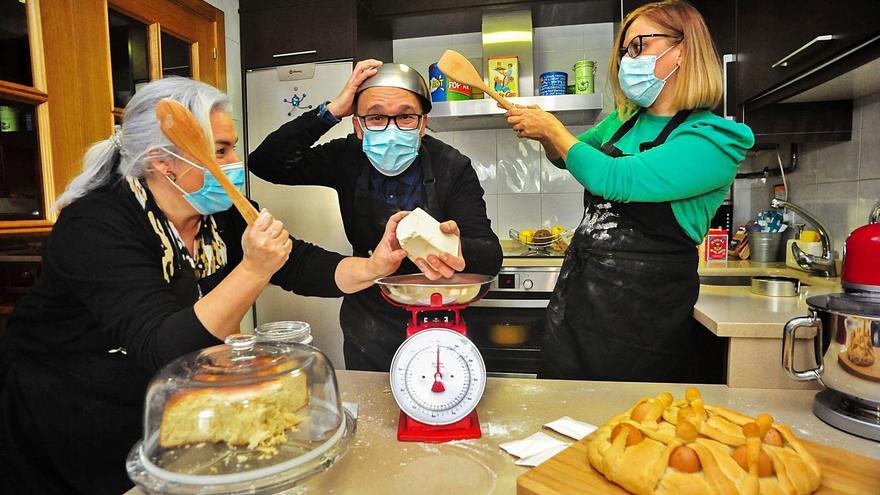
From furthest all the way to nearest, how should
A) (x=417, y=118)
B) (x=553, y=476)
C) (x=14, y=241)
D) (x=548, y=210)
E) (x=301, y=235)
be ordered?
(x=548, y=210) → (x=301, y=235) → (x=14, y=241) → (x=417, y=118) → (x=553, y=476)

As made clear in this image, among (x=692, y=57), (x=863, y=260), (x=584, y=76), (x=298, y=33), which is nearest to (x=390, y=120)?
(x=692, y=57)

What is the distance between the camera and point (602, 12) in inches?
116

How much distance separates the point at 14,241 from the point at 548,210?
2.54 m

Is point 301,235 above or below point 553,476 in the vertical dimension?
above


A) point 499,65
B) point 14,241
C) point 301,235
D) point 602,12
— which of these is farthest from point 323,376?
point 602,12

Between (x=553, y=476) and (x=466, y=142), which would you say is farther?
(x=466, y=142)

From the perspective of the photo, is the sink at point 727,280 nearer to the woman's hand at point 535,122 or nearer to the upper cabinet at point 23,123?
the woman's hand at point 535,122

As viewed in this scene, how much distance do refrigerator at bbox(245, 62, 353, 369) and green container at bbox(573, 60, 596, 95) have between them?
118 cm

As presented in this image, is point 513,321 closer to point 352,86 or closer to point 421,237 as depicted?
point 352,86

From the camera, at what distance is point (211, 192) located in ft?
3.77

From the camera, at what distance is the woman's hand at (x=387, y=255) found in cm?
122

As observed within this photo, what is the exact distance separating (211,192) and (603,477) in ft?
3.04

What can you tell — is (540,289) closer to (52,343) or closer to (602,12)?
(602,12)

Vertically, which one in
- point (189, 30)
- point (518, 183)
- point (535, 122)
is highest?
point (189, 30)
